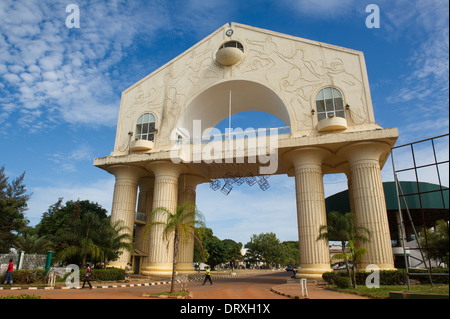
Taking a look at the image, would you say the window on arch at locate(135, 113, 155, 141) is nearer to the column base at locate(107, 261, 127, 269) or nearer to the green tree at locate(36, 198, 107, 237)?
the column base at locate(107, 261, 127, 269)

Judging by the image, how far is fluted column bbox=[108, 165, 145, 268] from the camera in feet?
82.7

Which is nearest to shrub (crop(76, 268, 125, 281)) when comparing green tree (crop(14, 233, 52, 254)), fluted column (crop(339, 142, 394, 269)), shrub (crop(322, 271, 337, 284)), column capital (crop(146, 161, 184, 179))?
green tree (crop(14, 233, 52, 254))

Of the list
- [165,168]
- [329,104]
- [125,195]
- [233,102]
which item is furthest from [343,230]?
[125,195]

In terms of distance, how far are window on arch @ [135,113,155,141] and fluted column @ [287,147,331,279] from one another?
11.8m

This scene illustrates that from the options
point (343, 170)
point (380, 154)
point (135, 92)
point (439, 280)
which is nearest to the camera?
point (439, 280)

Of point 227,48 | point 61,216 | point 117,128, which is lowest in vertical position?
point 61,216

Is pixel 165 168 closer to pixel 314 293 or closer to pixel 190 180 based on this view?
pixel 190 180

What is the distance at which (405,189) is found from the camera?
99.8ft

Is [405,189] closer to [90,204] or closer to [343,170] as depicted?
[343,170]

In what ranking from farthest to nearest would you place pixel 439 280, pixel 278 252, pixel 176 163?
pixel 278 252 → pixel 176 163 → pixel 439 280

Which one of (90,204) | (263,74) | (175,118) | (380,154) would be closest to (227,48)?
(263,74)

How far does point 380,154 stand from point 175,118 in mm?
15768

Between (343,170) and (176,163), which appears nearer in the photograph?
(176,163)

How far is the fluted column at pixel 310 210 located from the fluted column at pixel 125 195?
13.2 meters
